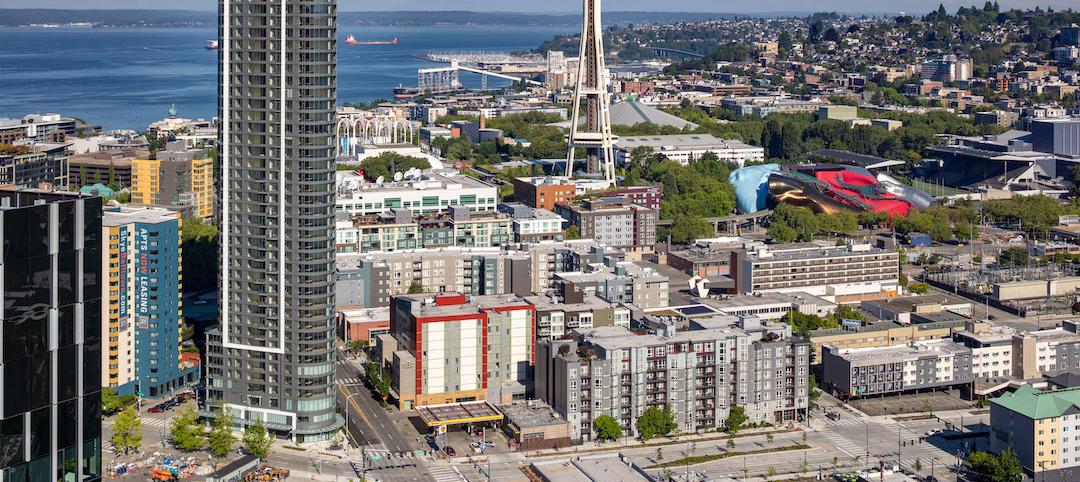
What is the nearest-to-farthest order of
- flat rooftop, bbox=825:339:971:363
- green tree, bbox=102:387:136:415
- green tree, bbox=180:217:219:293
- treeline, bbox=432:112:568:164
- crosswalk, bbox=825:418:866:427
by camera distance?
green tree, bbox=102:387:136:415, crosswalk, bbox=825:418:866:427, flat rooftop, bbox=825:339:971:363, green tree, bbox=180:217:219:293, treeline, bbox=432:112:568:164

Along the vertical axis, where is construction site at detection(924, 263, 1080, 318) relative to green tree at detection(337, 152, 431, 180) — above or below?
below

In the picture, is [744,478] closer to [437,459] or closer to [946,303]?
[437,459]

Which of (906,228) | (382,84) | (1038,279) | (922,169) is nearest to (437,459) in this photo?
(1038,279)

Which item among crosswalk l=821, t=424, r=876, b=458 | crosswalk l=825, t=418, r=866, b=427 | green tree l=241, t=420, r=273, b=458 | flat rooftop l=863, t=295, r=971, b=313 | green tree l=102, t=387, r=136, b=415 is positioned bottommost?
crosswalk l=821, t=424, r=876, b=458

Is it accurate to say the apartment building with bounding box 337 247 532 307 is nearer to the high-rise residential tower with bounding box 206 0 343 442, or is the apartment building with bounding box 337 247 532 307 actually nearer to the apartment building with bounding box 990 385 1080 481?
the high-rise residential tower with bounding box 206 0 343 442

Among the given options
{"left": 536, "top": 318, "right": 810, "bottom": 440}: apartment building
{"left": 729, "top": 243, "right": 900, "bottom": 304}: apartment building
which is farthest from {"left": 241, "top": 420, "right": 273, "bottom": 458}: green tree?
{"left": 729, "top": 243, "right": 900, "bottom": 304}: apartment building

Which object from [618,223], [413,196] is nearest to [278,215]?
[413,196]
